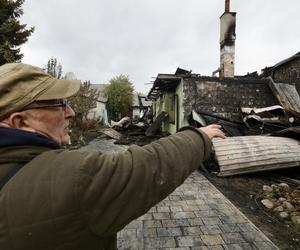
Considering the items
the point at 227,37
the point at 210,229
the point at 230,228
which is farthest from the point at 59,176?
the point at 227,37

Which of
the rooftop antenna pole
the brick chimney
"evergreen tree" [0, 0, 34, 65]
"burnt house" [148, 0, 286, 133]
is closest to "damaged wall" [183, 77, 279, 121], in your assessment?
"burnt house" [148, 0, 286, 133]

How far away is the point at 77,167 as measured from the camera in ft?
2.94

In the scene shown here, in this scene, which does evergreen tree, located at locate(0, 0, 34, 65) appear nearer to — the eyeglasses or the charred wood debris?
the charred wood debris

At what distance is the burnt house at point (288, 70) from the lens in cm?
1262

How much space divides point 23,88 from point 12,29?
668 inches

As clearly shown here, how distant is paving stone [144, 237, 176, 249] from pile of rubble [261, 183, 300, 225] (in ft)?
7.07

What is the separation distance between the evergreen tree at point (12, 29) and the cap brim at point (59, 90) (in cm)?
1539

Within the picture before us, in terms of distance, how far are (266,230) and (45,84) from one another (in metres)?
4.01

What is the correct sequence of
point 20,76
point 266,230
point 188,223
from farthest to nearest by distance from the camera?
point 188,223, point 266,230, point 20,76

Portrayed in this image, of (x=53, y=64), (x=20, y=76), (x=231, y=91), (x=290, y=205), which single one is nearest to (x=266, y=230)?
(x=290, y=205)

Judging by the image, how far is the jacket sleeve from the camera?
35.0 inches

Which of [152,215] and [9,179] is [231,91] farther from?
[9,179]

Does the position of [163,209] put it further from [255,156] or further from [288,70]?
[288,70]

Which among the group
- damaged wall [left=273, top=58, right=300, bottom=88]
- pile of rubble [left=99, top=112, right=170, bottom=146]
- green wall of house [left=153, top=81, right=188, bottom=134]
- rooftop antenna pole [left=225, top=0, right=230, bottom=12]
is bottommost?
pile of rubble [left=99, top=112, right=170, bottom=146]
